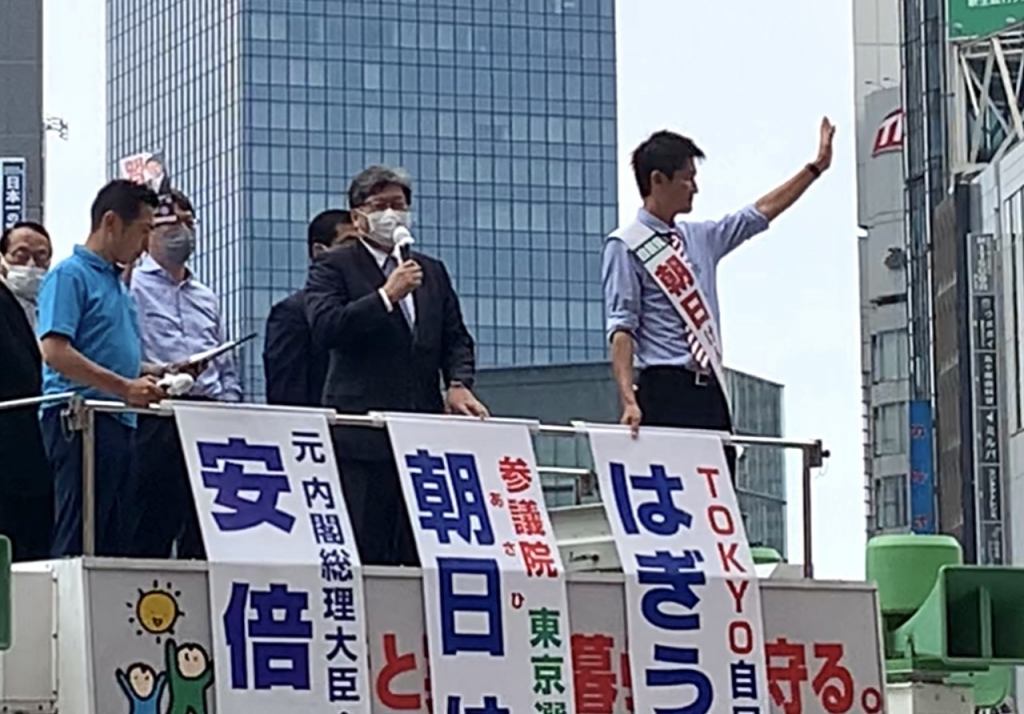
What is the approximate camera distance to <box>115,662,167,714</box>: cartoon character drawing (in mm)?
9359

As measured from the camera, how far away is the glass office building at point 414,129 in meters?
120

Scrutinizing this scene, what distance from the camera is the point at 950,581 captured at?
35.9 ft

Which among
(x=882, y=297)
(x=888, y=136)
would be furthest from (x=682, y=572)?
(x=882, y=297)

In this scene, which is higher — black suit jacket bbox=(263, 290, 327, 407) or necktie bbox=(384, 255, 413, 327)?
necktie bbox=(384, 255, 413, 327)

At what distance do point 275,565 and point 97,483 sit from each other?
2.78ft

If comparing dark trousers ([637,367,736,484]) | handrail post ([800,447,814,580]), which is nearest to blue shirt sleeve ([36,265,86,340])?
dark trousers ([637,367,736,484])

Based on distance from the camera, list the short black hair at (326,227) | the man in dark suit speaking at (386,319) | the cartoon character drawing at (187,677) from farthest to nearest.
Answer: the short black hair at (326,227) → the man in dark suit speaking at (386,319) → the cartoon character drawing at (187,677)

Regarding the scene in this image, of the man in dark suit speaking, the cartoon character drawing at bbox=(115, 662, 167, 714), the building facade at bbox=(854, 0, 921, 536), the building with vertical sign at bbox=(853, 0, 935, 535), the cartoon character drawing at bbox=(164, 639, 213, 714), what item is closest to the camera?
the cartoon character drawing at bbox=(115, 662, 167, 714)

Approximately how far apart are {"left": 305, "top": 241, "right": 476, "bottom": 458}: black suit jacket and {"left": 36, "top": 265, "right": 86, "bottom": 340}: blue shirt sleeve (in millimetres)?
1020

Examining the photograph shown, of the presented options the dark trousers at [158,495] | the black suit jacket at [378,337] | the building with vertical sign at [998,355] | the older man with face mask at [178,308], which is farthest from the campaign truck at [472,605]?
the building with vertical sign at [998,355]

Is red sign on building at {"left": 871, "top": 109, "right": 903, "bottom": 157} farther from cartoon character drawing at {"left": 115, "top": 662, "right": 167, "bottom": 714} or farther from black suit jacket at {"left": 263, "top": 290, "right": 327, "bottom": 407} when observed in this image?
cartoon character drawing at {"left": 115, "top": 662, "right": 167, "bottom": 714}

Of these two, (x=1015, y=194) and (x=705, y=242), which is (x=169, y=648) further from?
(x=1015, y=194)

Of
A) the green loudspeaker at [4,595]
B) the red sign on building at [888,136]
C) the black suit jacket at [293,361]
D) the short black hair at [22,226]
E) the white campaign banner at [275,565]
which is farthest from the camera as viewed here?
the red sign on building at [888,136]

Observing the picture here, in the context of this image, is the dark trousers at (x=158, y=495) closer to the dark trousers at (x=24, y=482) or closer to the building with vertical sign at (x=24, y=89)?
the dark trousers at (x=24, y=482)
